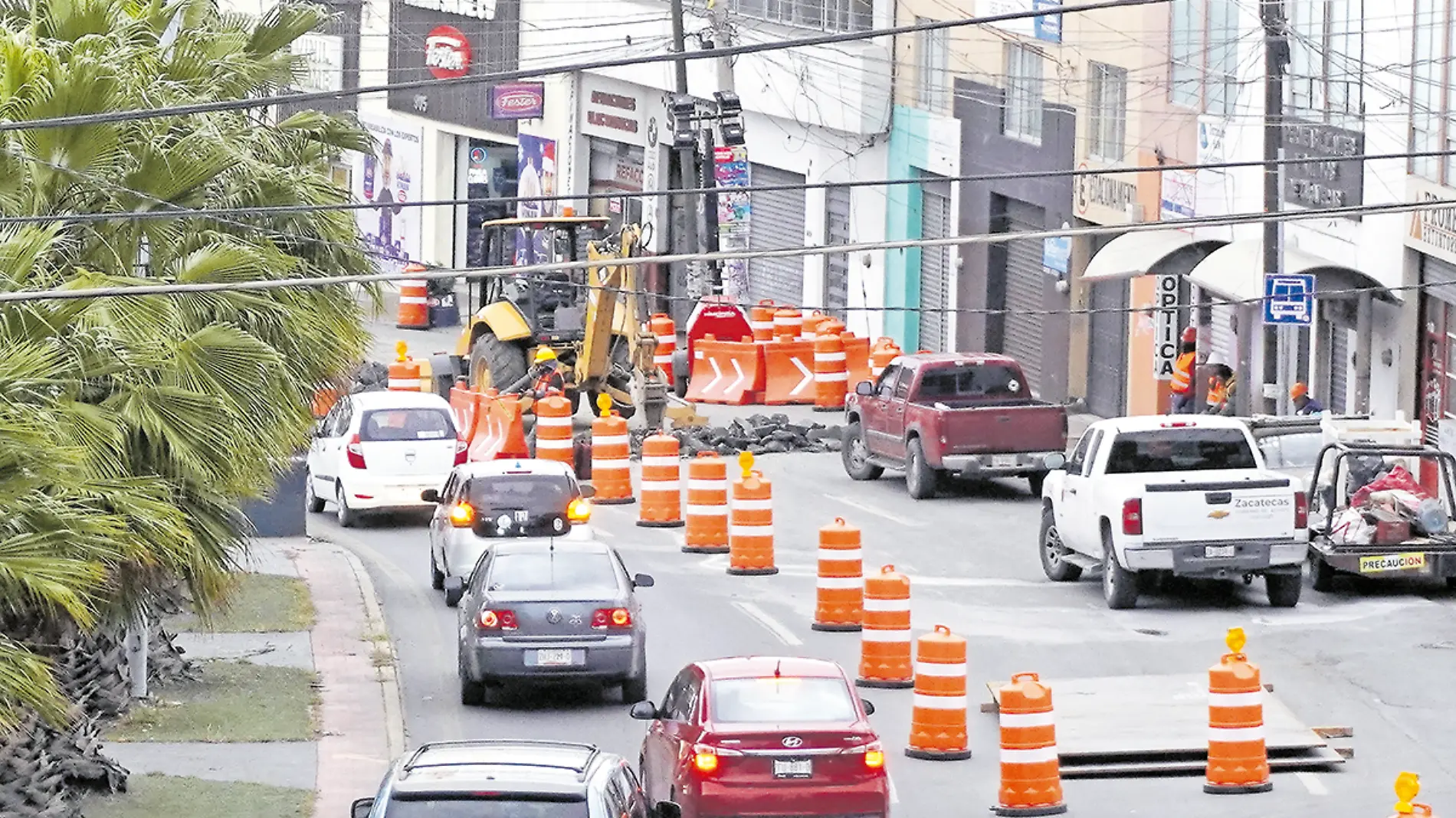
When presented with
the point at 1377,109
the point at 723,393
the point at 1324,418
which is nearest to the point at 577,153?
the point at 723,393

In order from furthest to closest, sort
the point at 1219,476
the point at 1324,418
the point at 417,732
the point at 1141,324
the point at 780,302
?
the point at 780,302 < the point at 1141,324 < the point at 1324,418 < the point at 1219,476 < the point at 417,732

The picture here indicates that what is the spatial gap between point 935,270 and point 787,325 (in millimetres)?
5847

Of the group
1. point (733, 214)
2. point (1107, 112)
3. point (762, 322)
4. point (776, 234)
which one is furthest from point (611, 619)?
point (776, 234)

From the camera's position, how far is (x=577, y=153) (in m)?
62.0

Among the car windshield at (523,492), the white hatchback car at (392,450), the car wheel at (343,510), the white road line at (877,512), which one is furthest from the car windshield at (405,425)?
the car windshield at (523,492)

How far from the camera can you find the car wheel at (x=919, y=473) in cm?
3234

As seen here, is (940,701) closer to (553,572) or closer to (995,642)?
(553,572)

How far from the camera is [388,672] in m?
22.8

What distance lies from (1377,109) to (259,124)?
1689cm

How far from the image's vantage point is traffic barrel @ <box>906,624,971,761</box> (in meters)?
18.6

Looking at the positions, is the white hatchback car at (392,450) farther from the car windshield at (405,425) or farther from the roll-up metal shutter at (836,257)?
the roll-up metal shutter at (836,257)

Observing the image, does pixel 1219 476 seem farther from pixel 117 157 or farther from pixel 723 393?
pixel 723 393

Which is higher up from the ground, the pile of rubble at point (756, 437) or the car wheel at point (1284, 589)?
the pile of rubble at point (756, 437)

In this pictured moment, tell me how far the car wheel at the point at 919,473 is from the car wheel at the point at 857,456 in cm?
165
